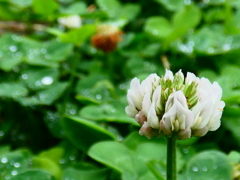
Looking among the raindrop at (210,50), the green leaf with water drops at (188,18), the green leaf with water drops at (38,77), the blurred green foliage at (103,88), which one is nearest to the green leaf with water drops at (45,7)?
the blurred green foliage at (103,88)

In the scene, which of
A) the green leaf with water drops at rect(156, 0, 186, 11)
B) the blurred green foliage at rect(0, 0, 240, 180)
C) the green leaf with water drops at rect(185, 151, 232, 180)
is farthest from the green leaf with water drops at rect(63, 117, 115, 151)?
the green leaf with water drops at rect(156, 0, 186, 11)

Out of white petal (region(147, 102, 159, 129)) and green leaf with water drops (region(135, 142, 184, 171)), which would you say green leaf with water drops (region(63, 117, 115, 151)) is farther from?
white petal (region(147, 102, 159, 129))

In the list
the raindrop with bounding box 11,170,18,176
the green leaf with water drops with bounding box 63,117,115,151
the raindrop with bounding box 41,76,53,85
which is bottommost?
the raindrop with bounding box 11,170,18,176

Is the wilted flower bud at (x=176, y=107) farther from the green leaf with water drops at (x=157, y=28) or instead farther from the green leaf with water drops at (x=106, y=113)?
the green leaf with water drops at (x=157, y=28)

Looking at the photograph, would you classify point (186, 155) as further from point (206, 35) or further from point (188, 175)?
point (206, 35)

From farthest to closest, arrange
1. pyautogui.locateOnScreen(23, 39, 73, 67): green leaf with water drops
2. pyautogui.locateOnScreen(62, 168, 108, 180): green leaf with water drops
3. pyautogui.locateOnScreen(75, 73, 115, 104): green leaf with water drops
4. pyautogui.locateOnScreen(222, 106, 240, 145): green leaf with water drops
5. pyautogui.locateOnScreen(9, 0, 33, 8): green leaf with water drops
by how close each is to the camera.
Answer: pyautogui.locateOnScreen(9, 0, 33, 8): green leaf with water drops, pyautogui.locateOnScreen(23, 39, 73, 67): green leaf with water drops, pyautogui.locateOnScreen(75, 73, 115, 104): green leaf with water drops, pyautogui.locateOnScreen(222, 106, 240, 145): green leaf with water drops, pyautogui.locateOnScreen(62, 168, 108, 180): green leaf with water drops

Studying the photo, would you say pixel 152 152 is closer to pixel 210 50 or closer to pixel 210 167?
pixel 210 167

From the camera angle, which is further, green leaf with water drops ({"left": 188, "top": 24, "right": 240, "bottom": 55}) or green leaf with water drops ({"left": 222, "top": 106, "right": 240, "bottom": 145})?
green leaf with water drops ({"left": 188, "top": 24, "right": 240, "bottom": 55})

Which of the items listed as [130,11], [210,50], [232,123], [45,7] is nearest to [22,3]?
[45,7]
